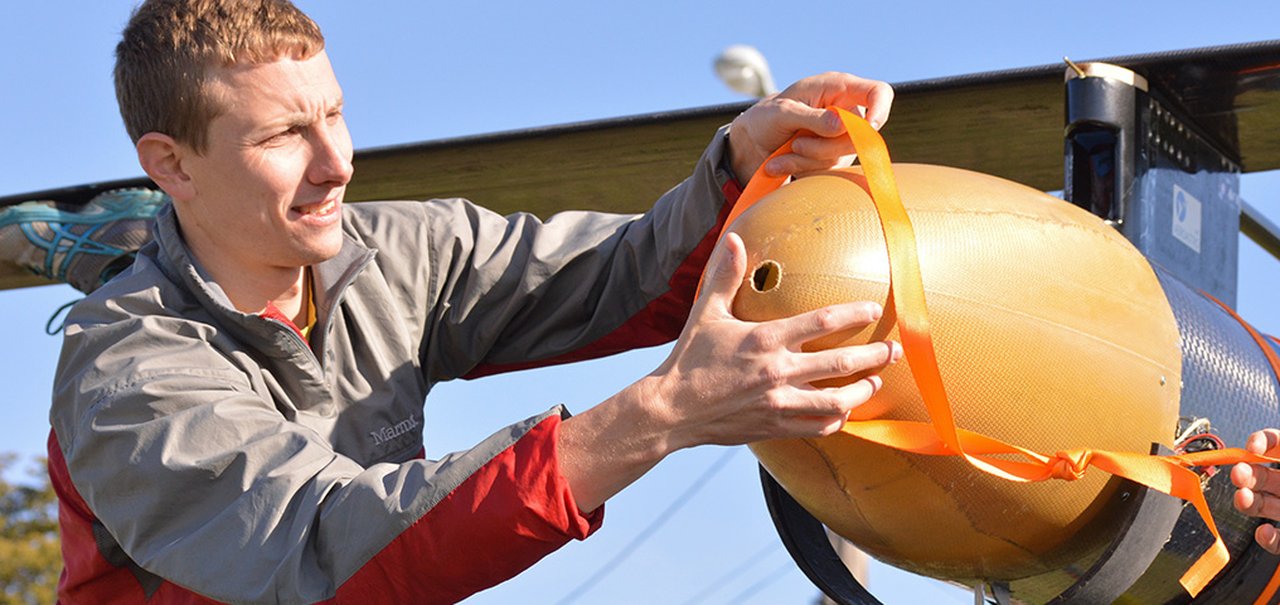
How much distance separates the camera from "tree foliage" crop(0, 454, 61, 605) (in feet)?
72.6

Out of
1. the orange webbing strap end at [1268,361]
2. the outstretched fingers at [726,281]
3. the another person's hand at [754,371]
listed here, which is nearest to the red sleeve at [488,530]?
the another person's hand at [754,371]

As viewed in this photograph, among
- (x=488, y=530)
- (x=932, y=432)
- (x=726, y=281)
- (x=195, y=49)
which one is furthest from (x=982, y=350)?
(x=195, y=49)

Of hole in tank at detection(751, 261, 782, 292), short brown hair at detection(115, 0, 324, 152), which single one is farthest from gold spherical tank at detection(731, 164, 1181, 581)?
short brown hair at detection(115, 0, 324, 152)

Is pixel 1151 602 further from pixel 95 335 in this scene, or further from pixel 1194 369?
pixel 95 335

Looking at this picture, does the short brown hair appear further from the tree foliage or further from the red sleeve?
the tree foliage

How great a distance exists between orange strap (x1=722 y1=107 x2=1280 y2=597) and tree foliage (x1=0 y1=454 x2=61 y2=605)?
66.6ft

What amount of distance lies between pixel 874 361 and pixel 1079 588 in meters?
0.61

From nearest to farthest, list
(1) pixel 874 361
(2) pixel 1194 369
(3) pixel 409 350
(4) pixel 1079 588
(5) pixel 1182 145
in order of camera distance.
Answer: (1) pixel 874 361 → (4) pixel 1079 588 → (2) pixel 1194 369 → (3) pixel 409 350 → (5) pixel 1182 145

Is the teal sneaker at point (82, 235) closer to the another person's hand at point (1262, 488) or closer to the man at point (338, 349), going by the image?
the man at point (338, 349)

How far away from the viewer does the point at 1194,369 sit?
122 inches

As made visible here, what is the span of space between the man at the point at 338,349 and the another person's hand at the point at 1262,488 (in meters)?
0.94

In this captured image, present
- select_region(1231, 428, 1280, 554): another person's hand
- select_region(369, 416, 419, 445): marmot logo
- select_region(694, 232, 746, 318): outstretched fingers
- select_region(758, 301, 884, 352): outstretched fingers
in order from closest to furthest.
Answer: select_region(758, 301, 884, 352): outstretched fingers → select_region(694, 232, 746, 318): outstretched fingers → select_region(1231, 428, 1280, 554): another person's hand → select_region(369, 416, 419, 445): marmot logo

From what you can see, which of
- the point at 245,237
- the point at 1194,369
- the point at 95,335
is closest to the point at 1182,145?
the point at 1194,369

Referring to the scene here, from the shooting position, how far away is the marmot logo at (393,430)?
374 cm
